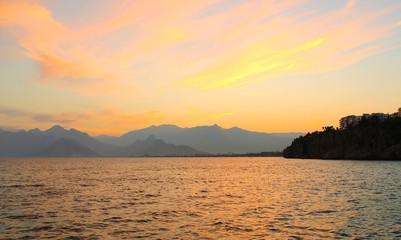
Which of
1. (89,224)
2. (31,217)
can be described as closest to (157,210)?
(89,224)

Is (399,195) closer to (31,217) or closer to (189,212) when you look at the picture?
(189,212)

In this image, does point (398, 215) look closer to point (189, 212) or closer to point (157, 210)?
point (189, 212)

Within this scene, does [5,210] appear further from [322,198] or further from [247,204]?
[322,198]

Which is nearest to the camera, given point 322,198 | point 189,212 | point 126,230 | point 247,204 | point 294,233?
point 294,233

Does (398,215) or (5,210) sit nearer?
(398,215)

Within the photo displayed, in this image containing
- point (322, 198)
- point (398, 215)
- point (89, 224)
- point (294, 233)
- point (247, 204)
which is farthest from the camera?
point (322, 198)

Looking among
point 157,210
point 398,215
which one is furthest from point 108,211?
point 398,215

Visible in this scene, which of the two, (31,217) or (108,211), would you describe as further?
(108,211)

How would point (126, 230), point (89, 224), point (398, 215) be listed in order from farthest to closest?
1. point (398, 215)
2. point (89, 224)
3. point (126, 230)

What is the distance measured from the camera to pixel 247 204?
48.0 m

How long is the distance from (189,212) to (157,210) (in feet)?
14.3

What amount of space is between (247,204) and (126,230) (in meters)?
20.9

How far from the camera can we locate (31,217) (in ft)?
127

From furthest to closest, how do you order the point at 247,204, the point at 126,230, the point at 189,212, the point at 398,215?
the point at 247,204, the point at 189,212, the point at 398,215, the point at 126,230
